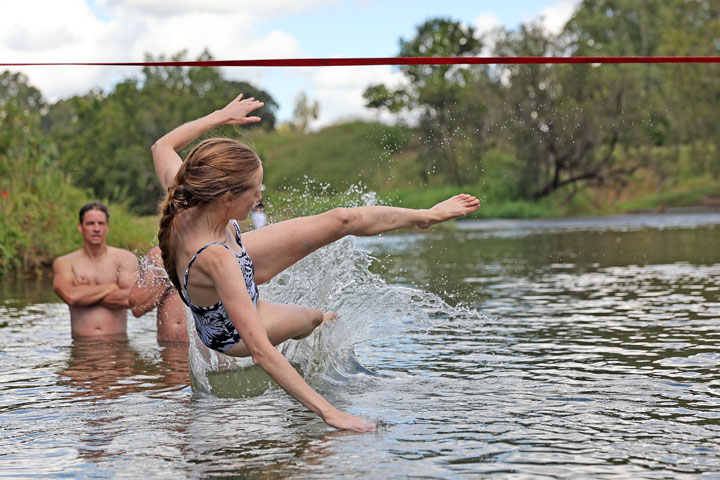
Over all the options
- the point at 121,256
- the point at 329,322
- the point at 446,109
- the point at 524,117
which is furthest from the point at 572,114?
the point at 329,322

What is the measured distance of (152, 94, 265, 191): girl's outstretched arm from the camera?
18.5 feet

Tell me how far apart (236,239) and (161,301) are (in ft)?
12.3

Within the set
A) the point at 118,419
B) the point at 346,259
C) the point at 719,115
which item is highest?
the point at 719,115

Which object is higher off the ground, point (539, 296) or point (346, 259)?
point (346, 259)

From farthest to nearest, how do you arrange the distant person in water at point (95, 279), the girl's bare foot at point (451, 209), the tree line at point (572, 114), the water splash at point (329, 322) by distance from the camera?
the tree line at point (572, 114)
the distant person in water at point (95, 279)
the water splash at point (329, 322)
the girl's bare foot at point (451, 209)

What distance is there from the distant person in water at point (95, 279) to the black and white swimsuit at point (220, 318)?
3859 millimetres

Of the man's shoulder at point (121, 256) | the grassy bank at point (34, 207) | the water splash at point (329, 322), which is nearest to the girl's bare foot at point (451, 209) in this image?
the water splash at point (329, 322)

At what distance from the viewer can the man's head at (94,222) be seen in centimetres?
908

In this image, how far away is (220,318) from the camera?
5.18 meters

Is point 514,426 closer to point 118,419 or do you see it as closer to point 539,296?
point 118,419

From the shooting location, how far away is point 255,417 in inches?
222

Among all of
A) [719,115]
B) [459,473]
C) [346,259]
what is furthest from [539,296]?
[719,115]

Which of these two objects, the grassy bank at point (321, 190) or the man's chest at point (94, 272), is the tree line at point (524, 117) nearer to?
the grassy bank at point (321, 190)

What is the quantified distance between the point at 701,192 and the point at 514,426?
146 ft
